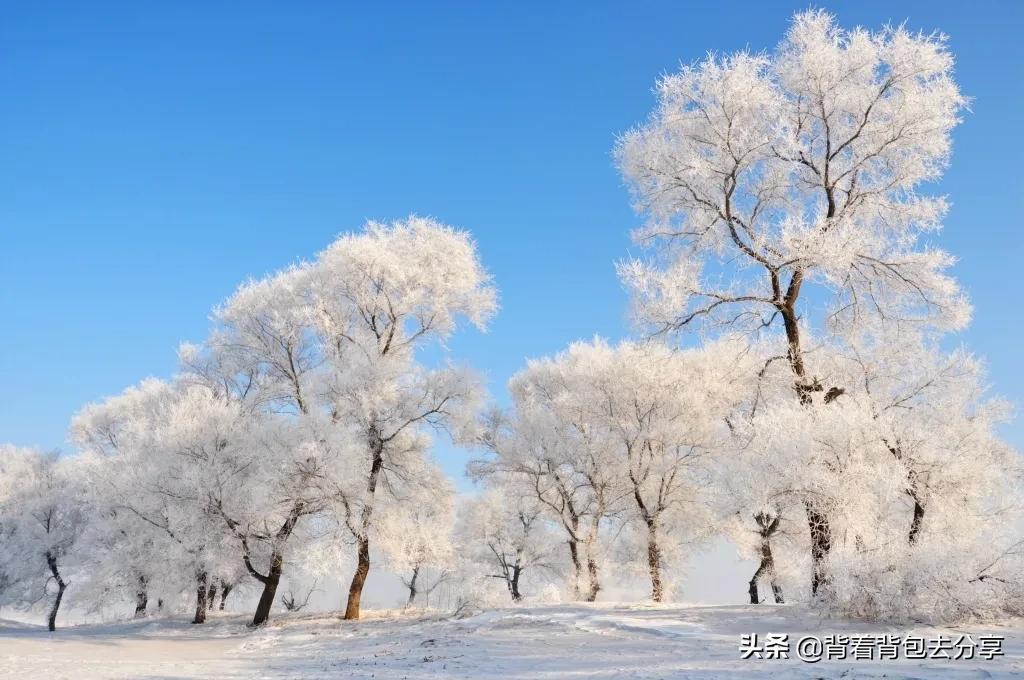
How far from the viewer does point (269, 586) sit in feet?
83.4

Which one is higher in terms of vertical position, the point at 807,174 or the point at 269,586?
the point at 807,174

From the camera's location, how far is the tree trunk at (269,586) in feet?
81.9

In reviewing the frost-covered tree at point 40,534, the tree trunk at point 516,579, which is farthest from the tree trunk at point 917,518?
the frost-covered tree at point 40,534

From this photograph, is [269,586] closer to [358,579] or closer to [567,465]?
[358,579]

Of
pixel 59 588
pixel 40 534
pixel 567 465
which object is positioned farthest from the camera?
pixel 40 534

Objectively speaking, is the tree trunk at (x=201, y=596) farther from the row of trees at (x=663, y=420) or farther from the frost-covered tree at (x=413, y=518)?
the frost-covered tree at (x=413, y=518)

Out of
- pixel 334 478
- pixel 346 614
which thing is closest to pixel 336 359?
pixel 334 478

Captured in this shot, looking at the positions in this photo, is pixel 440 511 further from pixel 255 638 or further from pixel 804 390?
pixel 804 390

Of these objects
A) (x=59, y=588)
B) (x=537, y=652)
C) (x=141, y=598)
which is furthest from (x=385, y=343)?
(x=59, y=588)

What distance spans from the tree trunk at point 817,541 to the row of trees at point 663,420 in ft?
0.32

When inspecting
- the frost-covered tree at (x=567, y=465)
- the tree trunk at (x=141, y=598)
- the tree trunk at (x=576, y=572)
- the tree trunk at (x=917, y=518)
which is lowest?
the tree trunk at (x=141, y=598)

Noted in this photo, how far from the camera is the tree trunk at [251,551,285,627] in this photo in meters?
25.0

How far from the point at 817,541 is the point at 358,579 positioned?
50.0ft

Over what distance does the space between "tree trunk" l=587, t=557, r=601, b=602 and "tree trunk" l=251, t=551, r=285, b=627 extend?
1130cm
